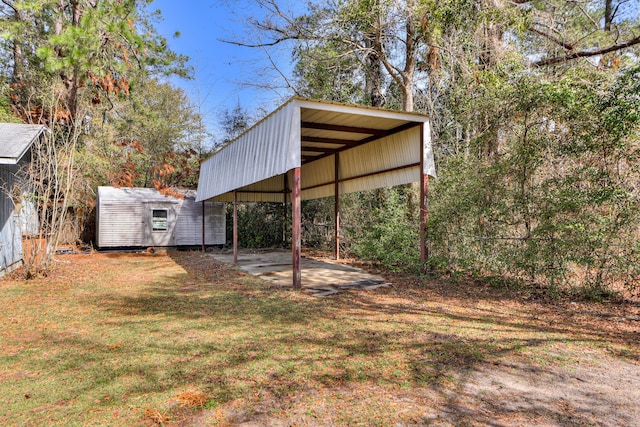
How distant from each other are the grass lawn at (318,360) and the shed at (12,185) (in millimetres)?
2155

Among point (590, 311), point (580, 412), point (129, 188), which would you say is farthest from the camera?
point (129, 188)

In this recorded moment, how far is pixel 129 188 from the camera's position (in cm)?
1359

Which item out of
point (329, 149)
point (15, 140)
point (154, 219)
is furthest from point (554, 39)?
point (154, 219)

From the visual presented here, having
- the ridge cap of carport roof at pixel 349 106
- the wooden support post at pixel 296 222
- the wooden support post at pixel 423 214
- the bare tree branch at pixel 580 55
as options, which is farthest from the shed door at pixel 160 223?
the bare tree branch at pixel 580 55

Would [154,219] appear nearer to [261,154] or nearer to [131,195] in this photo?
[131,195]

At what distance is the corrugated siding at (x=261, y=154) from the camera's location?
238 inches

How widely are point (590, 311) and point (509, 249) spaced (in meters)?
1.40

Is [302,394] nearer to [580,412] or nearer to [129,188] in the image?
[580,412]

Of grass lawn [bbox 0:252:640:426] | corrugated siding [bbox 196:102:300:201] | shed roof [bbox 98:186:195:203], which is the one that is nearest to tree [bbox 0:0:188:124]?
shed roof [bbox 98:186:195:203]

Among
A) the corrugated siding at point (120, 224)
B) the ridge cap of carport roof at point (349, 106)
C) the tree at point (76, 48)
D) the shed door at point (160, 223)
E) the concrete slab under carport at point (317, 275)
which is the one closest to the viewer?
the ridge cap of carport roof at point (349, 106)

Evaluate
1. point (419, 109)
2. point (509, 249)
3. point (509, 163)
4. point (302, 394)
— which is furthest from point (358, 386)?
point (419, 109)

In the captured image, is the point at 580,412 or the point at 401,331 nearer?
the point at 580,412

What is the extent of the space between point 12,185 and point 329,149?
7235mm

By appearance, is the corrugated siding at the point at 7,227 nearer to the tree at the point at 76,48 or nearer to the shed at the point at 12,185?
the shed at the point at 12,185
